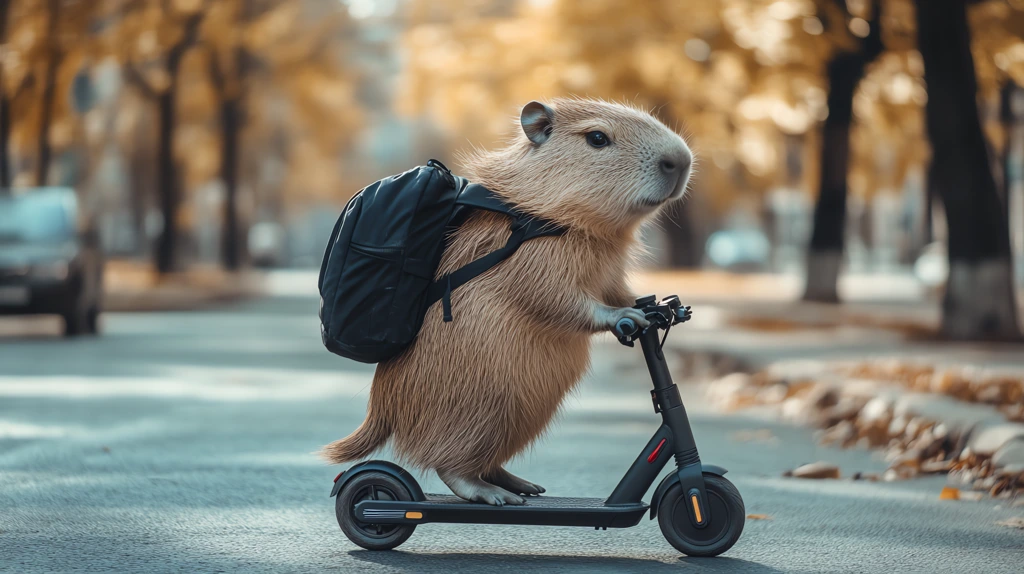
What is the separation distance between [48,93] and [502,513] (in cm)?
2260

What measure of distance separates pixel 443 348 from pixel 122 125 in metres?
34.1

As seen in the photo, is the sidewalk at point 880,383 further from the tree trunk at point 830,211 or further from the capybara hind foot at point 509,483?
the capybara hind foot at point 509,483

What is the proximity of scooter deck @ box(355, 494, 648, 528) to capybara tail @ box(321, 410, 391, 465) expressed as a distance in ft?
1.01

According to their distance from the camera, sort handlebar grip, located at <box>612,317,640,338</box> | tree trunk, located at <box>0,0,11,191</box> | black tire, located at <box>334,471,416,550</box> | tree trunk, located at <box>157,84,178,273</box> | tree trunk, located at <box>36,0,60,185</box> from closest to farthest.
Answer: handlebar grip, located at <box>612,317,640,338</box> < black tire, located at <box>334,471,416,550</box> < tree trunk, located at <box>36,0,60,185</box> < tree trunk, located at <box>0,0,11,191</box> < tree trunk, located at <box>157,84,178,273</box>

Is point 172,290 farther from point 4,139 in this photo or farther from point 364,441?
point 364,441

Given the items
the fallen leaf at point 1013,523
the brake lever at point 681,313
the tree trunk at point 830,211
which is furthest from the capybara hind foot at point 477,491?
the tree trunk at point 830,211

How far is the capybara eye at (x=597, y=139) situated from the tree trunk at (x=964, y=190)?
9672 millimetres

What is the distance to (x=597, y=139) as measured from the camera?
16.3 feet

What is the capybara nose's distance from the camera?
16.1ft

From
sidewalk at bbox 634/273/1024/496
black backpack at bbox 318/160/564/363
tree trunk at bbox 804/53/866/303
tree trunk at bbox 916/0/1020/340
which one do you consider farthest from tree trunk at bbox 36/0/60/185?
black backpack at bbox 318/160/564/363

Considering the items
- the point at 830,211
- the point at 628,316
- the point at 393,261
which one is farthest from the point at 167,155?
the point at 628,316

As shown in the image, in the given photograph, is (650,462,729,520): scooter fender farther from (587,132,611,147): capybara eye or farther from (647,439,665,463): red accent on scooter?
(587,132,611,147): capybara eye

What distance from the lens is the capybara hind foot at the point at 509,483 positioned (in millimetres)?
5070

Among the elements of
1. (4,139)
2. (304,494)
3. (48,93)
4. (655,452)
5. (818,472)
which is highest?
(48,93)
